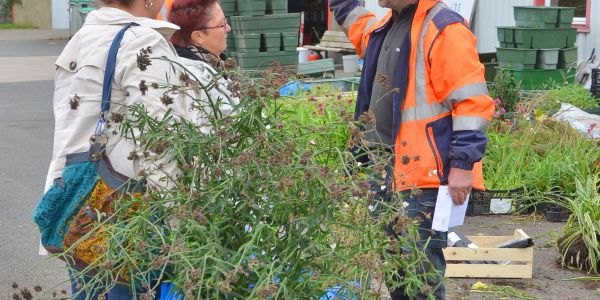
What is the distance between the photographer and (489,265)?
6031 mm

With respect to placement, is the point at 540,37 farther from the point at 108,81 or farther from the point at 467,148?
the point at 108,81

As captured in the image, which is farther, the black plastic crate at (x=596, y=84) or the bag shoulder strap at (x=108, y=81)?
the black plastic crate at (x=596, y=84)

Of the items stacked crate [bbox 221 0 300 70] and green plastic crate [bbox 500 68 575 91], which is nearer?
green plastic crate [bbox 500 68 575 91]

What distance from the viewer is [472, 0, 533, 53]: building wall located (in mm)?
13250

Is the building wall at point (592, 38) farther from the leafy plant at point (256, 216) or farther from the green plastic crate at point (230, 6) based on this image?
the leafy plant at point (256, 216)

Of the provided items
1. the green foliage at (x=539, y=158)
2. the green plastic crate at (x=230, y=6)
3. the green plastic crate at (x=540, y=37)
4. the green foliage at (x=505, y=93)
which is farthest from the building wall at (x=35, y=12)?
the green foliage at (x=539, y=158)

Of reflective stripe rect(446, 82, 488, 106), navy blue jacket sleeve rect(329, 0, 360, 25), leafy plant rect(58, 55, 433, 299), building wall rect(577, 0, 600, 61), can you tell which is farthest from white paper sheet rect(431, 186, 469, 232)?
building wall rect(577, 0, 600, 61)

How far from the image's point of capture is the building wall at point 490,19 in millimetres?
13250

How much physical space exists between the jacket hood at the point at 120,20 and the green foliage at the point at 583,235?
3373 millimetres

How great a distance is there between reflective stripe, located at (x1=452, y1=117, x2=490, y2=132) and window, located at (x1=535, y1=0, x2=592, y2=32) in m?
7.91

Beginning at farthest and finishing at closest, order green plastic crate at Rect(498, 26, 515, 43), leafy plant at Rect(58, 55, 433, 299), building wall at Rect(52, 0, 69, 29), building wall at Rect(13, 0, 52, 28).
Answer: building wall at Rect(13, 0, 52, 28)
building wall at Rect(52, 0, 69, 29)
green plastic crate at Rect(498, 26, 515, 43)
leafy plant at Rect(58, 55, 433, 299)

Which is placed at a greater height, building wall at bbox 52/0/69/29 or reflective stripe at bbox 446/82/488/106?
reflective stripe at bbox 446/82/488/106

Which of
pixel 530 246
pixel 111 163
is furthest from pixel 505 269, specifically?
pixel 111 163

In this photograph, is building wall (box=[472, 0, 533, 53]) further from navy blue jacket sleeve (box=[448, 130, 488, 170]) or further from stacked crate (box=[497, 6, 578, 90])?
navy blue jacket sleeve (box=[448, 130, 488, 170])
